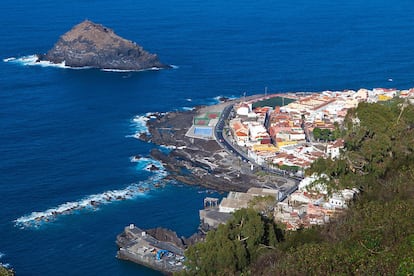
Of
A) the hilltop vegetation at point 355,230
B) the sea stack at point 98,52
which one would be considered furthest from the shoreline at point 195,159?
the sea stack at point 98,52

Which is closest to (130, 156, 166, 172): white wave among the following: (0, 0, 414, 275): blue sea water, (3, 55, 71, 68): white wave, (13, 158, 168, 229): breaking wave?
(13, 158, 168, 229): breaking wave

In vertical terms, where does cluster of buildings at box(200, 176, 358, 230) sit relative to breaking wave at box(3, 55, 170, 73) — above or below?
below

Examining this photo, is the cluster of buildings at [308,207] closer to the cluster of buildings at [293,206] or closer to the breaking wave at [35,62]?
the cluster of buildings at [293,206]

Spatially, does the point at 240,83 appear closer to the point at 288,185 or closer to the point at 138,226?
the point at 288,185

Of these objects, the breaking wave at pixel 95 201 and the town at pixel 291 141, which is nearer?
the town at pixel 291 141

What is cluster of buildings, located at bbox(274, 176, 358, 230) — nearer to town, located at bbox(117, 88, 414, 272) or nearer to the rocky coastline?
town, located at bbox(117, 88, 414, 272)

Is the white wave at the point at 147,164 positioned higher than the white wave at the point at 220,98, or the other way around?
the white wave at the point at 220,98
